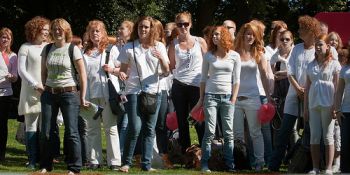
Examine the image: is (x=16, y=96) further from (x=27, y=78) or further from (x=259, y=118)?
(x=259, y=118)

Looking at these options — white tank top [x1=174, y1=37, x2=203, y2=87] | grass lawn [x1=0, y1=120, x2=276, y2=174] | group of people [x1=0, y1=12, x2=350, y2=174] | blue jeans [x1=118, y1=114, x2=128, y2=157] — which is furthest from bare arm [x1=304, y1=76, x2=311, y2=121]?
blue jeans [x1=118, y1=114, x2=128, y2=157]

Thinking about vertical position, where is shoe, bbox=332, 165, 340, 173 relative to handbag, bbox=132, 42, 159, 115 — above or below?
below

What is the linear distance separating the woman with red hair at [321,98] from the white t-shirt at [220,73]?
3.51 feet

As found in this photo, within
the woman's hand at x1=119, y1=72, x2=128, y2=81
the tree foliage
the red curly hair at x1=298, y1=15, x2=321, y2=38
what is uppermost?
the tree foliage

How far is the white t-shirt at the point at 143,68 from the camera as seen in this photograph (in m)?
11.8

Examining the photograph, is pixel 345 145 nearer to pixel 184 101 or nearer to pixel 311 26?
pixel 311 26

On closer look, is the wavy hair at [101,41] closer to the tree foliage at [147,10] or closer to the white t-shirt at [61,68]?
the white t-shirt at [61,68]

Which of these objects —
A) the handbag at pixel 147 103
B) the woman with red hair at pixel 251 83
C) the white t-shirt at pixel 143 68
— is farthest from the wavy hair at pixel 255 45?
the handbag at pixel 147 103

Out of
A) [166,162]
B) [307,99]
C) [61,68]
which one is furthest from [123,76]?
[307,99]

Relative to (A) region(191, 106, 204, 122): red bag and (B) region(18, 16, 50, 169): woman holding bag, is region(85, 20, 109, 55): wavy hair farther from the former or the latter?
(A) region(191, 106, 204, 122): red bag

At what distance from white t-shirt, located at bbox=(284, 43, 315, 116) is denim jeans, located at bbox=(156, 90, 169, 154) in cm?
173

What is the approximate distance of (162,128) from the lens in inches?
502

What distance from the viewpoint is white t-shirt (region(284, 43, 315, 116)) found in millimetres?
12039

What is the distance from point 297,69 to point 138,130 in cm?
240
